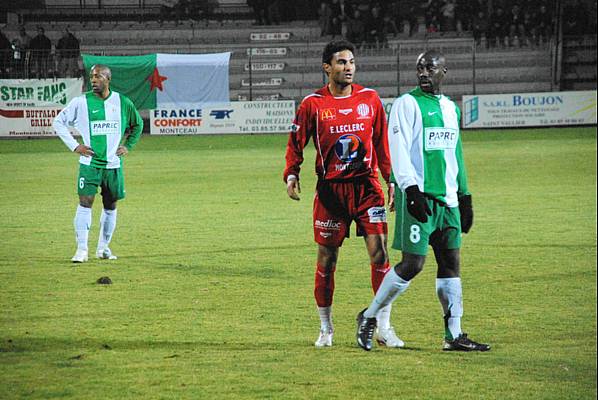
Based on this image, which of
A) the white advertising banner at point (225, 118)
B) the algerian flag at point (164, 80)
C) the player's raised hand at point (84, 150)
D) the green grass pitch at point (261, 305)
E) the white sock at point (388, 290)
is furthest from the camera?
the algerian flag at point (164, 80)

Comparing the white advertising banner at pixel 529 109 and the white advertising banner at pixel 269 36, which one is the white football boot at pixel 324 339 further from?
the white advertising banner at pixel 269 36

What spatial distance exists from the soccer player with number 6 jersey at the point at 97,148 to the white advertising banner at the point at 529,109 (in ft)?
72.1

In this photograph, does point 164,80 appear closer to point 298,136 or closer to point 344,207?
point 298,136

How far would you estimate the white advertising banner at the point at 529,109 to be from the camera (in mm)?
32094

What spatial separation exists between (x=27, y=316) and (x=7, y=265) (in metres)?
3.14

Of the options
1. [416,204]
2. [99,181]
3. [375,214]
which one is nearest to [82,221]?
[99,181]

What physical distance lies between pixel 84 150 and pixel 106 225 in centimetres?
96

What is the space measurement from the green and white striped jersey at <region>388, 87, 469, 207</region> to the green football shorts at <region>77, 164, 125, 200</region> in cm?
546

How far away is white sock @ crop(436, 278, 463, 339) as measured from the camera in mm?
6828

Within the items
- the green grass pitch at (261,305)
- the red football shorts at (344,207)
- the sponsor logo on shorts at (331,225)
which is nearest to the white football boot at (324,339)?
the green grass pitch at (261,305)

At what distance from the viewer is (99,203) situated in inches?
687

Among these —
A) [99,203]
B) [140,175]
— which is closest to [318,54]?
[140,175]

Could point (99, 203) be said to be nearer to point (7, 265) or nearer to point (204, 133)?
point (7, 265)

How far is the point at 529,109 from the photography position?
3238 cm
